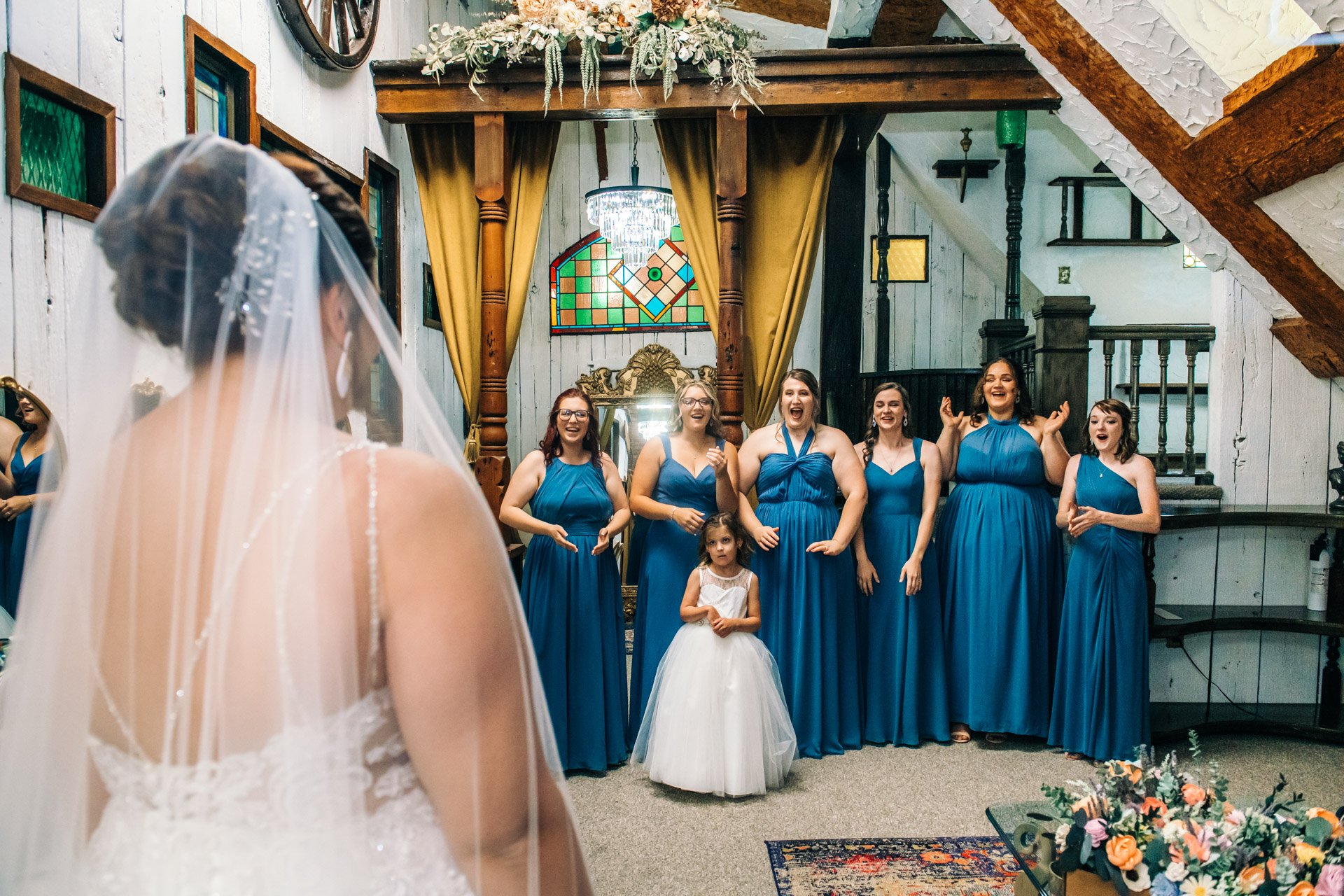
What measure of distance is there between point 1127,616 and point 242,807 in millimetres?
3347

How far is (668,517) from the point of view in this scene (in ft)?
11.2

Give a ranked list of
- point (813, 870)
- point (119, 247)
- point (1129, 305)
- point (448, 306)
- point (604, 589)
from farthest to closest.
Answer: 1. point (1129, 305)
2. point (448, 306)
3. point (604, 589)
4. point (813, 870)
5. point (119, 247)

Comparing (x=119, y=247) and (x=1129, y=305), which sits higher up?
(x=1129, y=305)

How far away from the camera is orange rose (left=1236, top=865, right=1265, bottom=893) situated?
1483 millimetres

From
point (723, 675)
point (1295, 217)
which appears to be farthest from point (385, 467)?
point (1295, 217)

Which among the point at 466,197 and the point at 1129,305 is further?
the point at 1129,305

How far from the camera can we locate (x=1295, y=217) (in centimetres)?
288

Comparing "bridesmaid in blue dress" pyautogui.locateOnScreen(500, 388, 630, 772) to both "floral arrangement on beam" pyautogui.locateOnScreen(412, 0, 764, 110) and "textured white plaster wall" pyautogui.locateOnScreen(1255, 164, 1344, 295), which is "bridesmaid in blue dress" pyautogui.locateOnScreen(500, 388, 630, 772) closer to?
"floral arrangement on beam" pyautogui.locateOnScreen(412, 0, 764, 110)

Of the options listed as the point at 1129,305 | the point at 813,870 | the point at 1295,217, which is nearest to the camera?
the point at 813,870

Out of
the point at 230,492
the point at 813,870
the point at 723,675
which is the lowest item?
the point at 813,870

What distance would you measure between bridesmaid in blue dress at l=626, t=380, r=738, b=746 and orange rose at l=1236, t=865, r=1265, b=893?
2163 millimetres

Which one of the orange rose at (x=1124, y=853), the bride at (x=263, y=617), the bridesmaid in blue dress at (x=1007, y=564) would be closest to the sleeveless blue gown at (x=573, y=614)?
the bridesmaid in blue dress at (x=1007, y=564)

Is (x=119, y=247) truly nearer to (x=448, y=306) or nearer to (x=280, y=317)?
(x=280, y=317)

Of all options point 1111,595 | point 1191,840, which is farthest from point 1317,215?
point 1191,840
